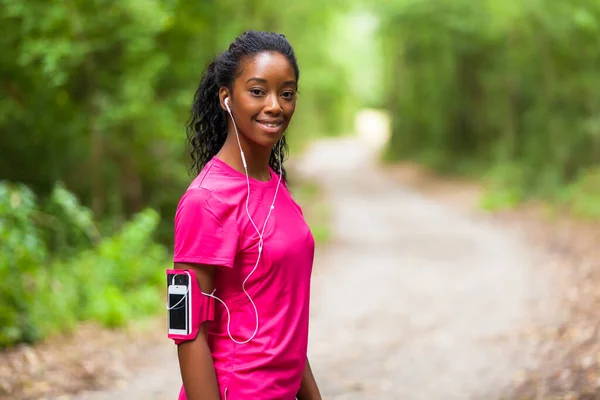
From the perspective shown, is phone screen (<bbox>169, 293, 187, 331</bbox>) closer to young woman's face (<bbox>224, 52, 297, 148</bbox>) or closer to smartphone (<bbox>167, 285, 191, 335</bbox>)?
smartphone (<bbox>167, 285, 191, 335</bbox>)

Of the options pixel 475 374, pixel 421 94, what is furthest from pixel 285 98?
pixel 421 94

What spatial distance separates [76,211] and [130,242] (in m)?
0.82

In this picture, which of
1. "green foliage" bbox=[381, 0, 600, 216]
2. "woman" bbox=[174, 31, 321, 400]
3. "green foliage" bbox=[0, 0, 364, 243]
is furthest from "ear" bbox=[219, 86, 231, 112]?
"green foliage" bbox=[381, 0, 600, 216]

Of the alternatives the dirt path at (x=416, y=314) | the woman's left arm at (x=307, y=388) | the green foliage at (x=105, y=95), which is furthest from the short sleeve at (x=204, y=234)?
the green foliage at (x=105, y=95)

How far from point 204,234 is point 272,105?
Answer: 1.38ft

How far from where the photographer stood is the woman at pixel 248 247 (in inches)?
79.0

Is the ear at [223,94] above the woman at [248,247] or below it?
above

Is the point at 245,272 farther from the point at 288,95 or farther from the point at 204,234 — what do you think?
the point at 288,95

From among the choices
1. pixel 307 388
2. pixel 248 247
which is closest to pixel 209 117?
pixel 248 247

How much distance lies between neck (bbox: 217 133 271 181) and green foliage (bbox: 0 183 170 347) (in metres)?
5.33

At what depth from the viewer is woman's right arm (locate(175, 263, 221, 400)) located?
2.01 metres

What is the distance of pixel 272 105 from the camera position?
6.92 feet

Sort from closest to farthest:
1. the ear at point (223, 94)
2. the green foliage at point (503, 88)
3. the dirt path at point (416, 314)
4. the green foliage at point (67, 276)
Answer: the ear at point (223, 94) < the dirt path at point (416, 314) < the green foliage at point (67, 276) < the green foliage at point (503, 88)

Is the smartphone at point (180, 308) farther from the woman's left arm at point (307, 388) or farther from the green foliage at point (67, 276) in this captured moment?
the green foliage at point (67, 276)
